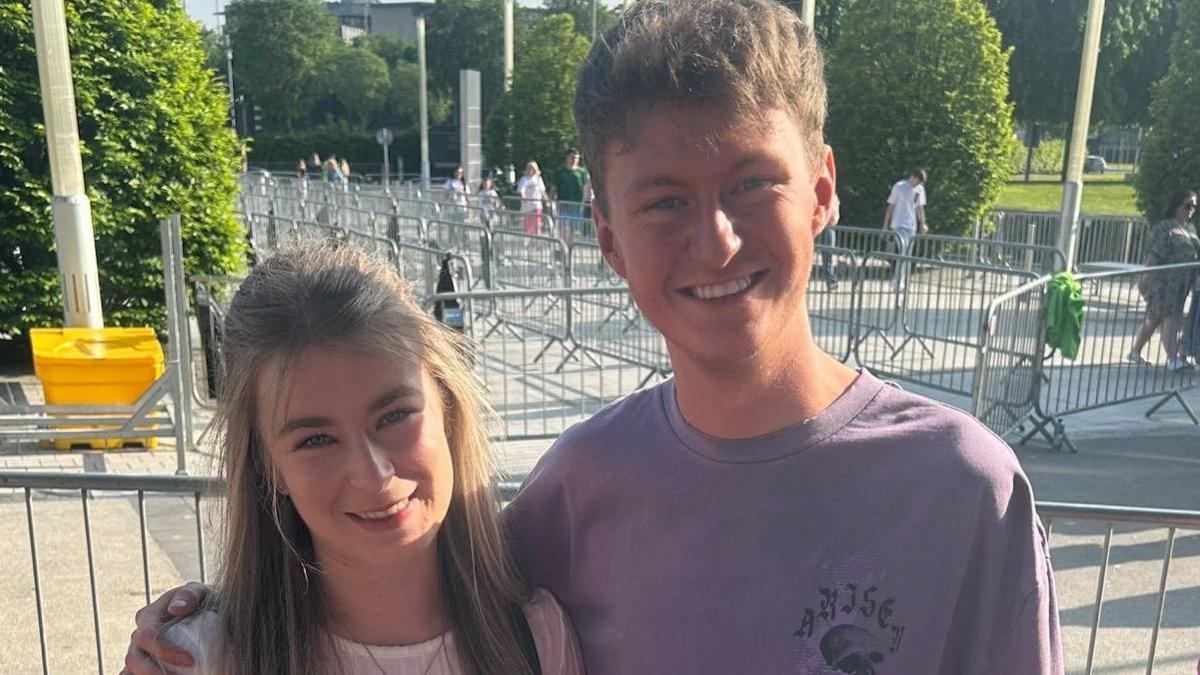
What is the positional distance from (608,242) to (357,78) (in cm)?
6667

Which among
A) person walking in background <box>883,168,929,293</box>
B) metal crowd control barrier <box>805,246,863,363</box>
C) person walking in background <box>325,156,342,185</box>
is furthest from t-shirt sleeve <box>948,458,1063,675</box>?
person walking in background <box>325,156,342,185</box>

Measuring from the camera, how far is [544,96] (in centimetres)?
2716

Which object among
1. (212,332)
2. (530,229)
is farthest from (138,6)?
(530,229)

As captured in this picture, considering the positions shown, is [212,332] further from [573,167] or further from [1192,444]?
[573,167]

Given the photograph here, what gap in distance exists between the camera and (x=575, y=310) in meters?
9.73

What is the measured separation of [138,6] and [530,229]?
8722 millimetres

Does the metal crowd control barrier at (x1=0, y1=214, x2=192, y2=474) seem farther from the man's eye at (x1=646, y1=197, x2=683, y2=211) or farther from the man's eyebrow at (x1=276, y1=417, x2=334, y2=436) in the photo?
the man's eye at (x1=646, y1=197, x2=683, y2=211)

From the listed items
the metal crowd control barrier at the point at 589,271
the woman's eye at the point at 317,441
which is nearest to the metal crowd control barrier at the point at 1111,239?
the metal crowd control barrier at the point at 589,271

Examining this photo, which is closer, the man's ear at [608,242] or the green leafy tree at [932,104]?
the man's ear at [608,242]

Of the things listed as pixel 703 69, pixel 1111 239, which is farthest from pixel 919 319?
pixel 703 69

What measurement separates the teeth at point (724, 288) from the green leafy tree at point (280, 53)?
6626cm

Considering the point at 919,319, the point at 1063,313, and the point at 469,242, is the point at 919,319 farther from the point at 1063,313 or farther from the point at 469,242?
the point at 469,242

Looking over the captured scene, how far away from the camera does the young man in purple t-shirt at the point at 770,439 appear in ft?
4.51

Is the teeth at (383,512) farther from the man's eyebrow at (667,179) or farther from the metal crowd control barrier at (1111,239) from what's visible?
the metal crowd control barrier at (1111,239)
